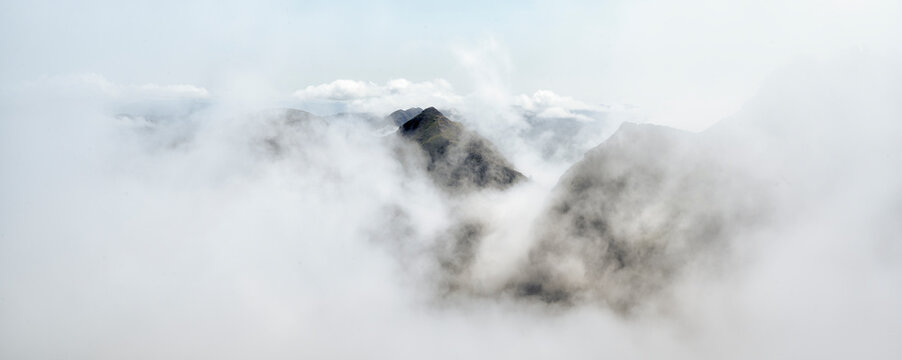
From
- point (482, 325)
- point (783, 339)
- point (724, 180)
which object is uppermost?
point (724, 180)

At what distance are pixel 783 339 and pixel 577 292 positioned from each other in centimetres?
5774

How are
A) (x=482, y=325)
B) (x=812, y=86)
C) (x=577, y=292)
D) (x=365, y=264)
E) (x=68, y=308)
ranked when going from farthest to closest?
(x=365, y=264) < (x=68, y=308) < (x=482, y=325) < (x=577, y=292) < (x=812, y=86)

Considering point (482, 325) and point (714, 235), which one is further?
point (482, 325)

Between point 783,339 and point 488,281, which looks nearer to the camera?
point 783,339

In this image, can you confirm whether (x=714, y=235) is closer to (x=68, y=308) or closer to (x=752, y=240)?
(x=752, y=240)

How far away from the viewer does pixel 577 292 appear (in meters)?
150

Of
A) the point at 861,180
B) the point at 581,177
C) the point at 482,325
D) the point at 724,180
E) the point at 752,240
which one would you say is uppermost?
the point at 581,177

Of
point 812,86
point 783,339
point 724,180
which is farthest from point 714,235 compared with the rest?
point 812,86

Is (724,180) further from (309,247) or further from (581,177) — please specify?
(309,247)

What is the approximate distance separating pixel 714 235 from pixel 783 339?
105 ft

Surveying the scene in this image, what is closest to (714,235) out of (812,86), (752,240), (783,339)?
(752,240)

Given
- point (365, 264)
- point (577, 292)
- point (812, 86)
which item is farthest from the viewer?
point (365, 264)

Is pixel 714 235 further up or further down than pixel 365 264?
further down

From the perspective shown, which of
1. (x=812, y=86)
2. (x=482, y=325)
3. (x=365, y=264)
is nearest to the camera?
(x=812, y=86)
